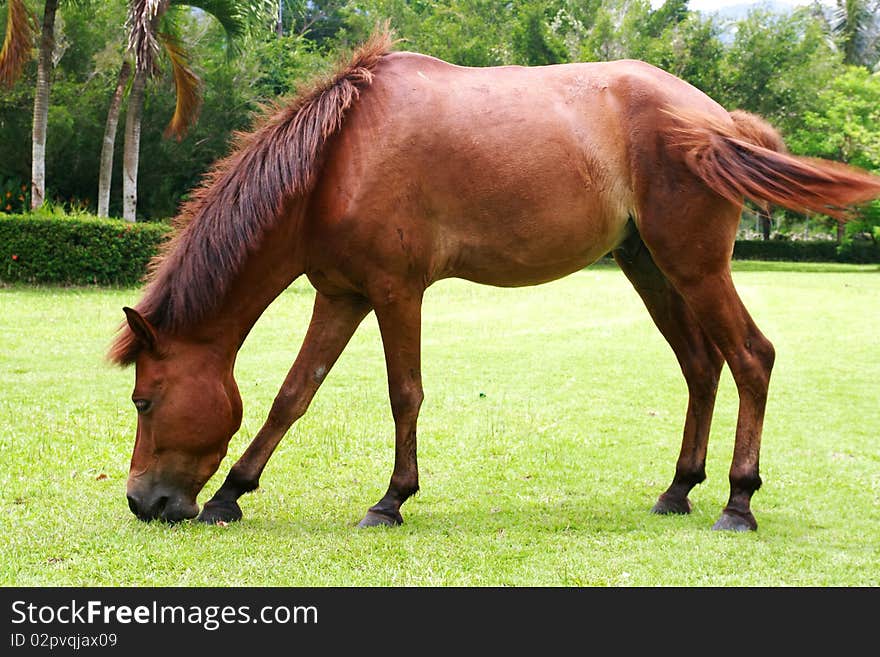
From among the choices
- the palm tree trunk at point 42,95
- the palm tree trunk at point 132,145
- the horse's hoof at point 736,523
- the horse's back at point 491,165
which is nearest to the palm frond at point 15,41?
the palm tree trunk at point 42,95

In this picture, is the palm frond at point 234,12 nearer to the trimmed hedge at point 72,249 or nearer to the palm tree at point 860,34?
the trimmed hedge at point 72,249

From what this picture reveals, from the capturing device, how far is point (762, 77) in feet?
104

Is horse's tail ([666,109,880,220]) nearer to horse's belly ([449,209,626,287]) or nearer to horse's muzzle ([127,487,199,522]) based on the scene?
horse's belly ([449,209,626,287])

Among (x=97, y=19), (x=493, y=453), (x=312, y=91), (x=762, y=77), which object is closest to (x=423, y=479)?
(x=493, y=453)

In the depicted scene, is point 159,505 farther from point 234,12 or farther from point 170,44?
point 234,12

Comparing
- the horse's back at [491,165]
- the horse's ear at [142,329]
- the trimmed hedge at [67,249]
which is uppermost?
the horse's back at [491,165]

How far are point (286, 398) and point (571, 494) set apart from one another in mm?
1729

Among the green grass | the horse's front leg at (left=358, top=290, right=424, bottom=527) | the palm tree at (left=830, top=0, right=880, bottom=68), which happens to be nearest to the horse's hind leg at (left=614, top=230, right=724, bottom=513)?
the green grass

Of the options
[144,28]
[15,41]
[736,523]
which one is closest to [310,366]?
[736,523]

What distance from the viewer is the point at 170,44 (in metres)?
17.0

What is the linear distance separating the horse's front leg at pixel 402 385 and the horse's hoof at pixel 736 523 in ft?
4.80

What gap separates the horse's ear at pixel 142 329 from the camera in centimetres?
392

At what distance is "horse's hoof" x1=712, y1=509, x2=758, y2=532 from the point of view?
4344mm

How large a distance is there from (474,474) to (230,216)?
230 centimetres
